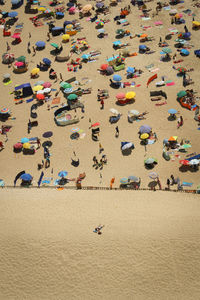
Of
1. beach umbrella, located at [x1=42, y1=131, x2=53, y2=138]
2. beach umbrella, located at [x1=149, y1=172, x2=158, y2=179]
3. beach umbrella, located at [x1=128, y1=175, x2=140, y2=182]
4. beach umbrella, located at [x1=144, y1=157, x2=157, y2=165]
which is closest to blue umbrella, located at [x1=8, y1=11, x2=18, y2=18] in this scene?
beach umbrella, located at [x1=42, y1=131, x2=53, y2=138]

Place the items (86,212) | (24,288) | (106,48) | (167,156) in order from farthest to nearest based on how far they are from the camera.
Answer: (106,48) → (167,156) → (86,212) → (24,288)

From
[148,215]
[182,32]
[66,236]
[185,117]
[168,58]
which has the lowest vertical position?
[66,236]

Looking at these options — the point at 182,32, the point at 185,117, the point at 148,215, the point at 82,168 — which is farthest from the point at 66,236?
the point at 182,32

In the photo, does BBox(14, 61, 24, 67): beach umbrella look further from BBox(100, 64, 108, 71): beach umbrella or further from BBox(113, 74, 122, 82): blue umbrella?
BBox(113, 74, 122, 82): blue umbrella

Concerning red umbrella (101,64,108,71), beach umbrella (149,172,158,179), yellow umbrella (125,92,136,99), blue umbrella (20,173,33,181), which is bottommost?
blue umbrella (20,173,33,181)

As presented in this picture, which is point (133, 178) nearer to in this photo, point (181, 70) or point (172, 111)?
point (172, 111)

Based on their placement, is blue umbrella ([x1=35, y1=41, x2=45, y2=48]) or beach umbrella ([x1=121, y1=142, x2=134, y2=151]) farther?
blue umbrella ([x1=35, y1=41, x2=45, y2=48])

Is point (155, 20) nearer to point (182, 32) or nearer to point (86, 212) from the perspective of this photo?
point (182, 32)

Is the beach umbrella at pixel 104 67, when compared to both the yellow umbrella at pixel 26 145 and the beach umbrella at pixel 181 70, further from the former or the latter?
the yellow umbrella at pixel 26 145
